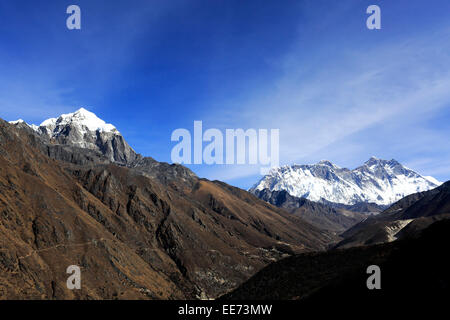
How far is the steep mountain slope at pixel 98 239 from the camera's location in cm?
8383

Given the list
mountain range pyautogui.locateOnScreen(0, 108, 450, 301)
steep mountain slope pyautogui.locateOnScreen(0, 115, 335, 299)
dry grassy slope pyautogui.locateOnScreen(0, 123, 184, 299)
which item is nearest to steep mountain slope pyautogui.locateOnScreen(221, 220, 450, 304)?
mountain range pyautogui.locateOnScreen(0, 108, 450, 301)

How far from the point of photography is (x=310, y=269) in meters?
50.1

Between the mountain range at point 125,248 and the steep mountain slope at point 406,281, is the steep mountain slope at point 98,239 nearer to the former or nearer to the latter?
the mountain range at point 125,248

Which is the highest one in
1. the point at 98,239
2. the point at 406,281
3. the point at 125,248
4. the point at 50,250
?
the point at 406,281

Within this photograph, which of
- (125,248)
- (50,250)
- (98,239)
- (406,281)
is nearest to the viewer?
(406,281)

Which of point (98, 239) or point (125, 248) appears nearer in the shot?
point (98, 239)

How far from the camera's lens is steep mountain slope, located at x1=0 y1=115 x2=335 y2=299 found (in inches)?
3300

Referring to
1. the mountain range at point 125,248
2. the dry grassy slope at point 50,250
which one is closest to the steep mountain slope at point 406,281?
the mountain range at point 125,248

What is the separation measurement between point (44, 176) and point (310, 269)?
125 metres

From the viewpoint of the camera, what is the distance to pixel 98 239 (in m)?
111

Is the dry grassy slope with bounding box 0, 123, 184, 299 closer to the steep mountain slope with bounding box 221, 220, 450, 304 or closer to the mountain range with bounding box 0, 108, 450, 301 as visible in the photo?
the mountain range with bounding box 0, 108, 450, 301

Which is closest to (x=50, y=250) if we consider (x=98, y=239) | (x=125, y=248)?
(x=98, y=239)

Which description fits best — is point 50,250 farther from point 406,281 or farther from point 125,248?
point 406,281

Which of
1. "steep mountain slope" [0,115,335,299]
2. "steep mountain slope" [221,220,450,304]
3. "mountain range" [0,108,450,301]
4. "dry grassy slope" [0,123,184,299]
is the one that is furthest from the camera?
"steep mountain slope" [0,115,335,299]
